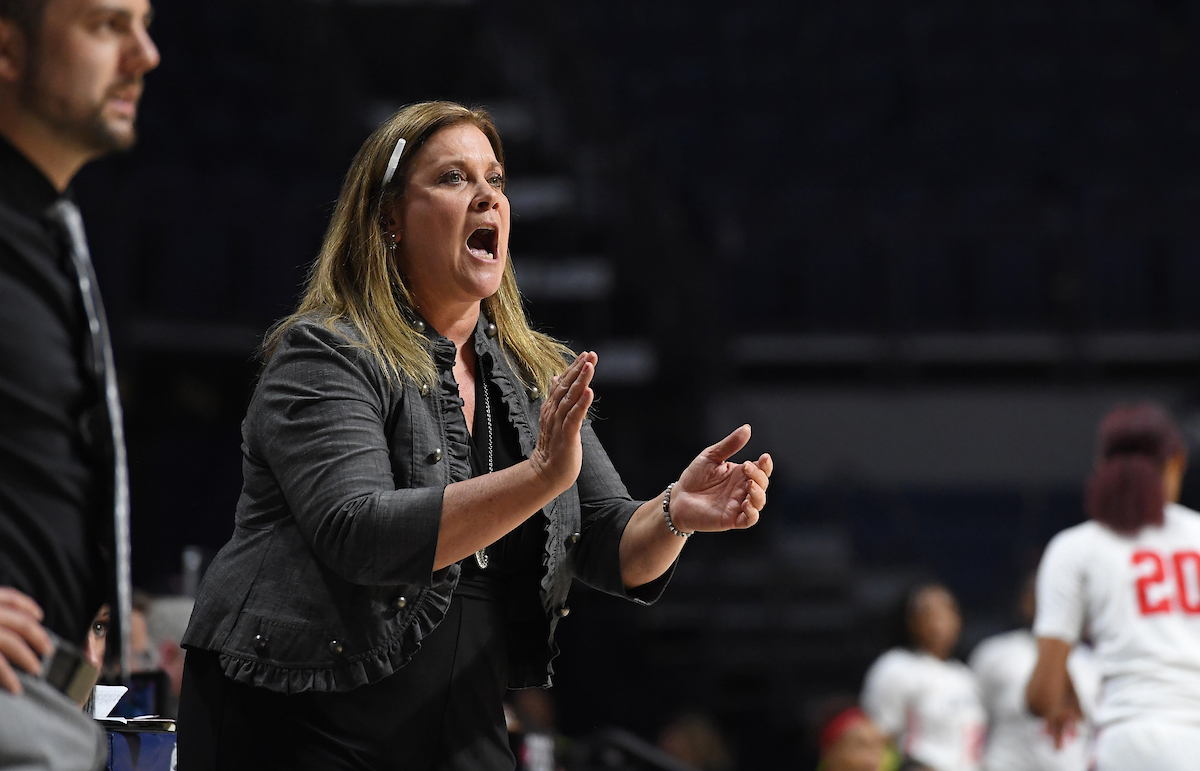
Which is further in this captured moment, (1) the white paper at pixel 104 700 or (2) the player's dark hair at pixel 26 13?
(1) the white paper at pixel 104 700

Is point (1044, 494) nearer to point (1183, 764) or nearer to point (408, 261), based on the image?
point (1183, 764)

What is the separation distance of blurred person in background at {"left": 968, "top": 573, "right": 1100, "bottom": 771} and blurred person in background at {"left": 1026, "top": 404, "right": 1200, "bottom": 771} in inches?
75.9

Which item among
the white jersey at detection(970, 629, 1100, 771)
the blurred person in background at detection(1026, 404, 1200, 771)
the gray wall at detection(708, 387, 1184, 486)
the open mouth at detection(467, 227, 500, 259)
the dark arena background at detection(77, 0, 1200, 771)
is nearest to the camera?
the open mouth at detection(467, 227, 500, 259)

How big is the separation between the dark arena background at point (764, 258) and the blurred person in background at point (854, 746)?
3016mm

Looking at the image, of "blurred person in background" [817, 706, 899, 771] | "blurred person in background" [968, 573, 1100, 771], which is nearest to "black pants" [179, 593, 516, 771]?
"blurred person in background" [817, 706, 899, 771]

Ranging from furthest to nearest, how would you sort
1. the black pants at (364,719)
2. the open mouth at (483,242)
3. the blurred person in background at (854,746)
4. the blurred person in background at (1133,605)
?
the blurred person in background at (854,746)
the blurred person in background at (1133,605)
the open mouth at (483,242)
the black pants at (364,719)

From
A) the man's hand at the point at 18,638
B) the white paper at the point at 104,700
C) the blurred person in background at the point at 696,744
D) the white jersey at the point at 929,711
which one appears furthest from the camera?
the blurred person in background at the point at 696,744

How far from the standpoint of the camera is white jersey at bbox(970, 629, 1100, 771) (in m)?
4.96

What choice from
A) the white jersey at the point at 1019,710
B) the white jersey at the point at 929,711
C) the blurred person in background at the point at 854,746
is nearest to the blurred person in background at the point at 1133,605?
the blurred person in background at the point at 854,746

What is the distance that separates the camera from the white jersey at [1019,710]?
496cm

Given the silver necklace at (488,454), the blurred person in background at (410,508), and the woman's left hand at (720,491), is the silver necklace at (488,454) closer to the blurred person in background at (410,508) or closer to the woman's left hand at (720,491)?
the blurred person in background at (410,508)

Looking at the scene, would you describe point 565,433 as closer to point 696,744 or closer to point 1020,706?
point 1020,706

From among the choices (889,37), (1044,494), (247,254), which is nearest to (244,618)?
(247,254)

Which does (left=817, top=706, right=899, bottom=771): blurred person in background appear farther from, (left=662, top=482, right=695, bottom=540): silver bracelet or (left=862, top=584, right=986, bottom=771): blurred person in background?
(left=662, top=482, right=695, bottom=540): silver bracelet
